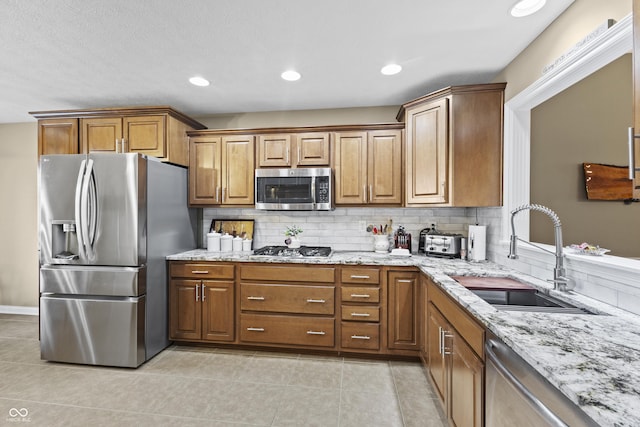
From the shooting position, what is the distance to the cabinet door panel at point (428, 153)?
2.57m

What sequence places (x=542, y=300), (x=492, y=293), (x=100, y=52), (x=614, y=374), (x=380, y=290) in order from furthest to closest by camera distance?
(x=380, y=290)
(x=100, y=52)
(x=492, y=293)
(x=542, y=300)
(x=614, y=374)

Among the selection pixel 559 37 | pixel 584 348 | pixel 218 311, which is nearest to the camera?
pixel 584 348

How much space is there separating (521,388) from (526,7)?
2.01 metres

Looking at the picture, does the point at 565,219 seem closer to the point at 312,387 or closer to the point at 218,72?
the point at 312,387

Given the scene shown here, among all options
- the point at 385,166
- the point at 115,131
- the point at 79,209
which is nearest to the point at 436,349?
the point at 385,166

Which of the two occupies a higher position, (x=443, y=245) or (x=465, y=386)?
(x=443, y=245)

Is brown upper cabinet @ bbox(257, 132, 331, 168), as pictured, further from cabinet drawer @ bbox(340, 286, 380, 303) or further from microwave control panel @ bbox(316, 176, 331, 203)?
cabinet drawer @ bbox(340, 286, 380, 303)

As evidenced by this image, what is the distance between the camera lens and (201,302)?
2.88 metres

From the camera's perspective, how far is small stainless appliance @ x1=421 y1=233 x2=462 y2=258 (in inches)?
109

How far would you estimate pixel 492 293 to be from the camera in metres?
1.84

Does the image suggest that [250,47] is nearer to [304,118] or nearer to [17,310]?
[304,118]

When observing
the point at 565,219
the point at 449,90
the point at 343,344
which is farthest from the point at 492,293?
the point at 449,90

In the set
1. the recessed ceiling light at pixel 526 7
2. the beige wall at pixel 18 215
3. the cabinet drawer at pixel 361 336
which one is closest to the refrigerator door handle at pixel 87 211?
the beige wall at pixel 18 215

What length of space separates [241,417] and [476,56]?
3147 millimetres
